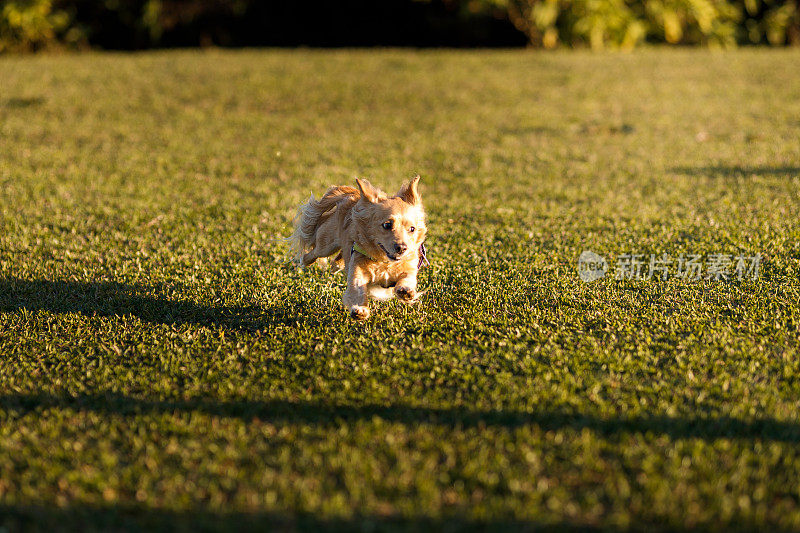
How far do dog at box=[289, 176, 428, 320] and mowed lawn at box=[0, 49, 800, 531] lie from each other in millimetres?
302

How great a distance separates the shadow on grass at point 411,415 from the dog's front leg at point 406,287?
2.98ft

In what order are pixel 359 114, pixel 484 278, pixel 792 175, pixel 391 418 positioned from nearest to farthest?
1. pixel 391 418
2. pixel 484 278
3. pixel 792 175
4. pixel 359 114

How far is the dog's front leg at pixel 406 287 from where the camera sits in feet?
14.2

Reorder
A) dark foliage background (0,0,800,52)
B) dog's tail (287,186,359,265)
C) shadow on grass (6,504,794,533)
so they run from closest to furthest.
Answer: shadow on grass (6,504,794,533) < dog's tail (287,186,359,265) < dark foliage background (0,0,800,52)

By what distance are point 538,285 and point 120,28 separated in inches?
819

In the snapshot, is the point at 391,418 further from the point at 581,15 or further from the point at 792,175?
the point at 581,15

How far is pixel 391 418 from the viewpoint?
3.50m

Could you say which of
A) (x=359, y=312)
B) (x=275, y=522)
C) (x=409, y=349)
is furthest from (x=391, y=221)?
(x=275, y=522)

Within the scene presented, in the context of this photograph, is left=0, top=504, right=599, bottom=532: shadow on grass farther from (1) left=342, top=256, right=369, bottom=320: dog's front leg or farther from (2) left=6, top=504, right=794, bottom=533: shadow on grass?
(1) left=342, top=256, right=369, bottom=320: dog's front leg

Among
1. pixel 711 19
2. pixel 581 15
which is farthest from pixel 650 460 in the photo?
pixel 711 19

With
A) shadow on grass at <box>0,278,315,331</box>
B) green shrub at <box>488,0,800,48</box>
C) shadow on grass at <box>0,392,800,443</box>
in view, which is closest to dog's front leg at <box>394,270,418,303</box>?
shadow on grass at <box>0,278,315,331</box>

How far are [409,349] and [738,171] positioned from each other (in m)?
6.29

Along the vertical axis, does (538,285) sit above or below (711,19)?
below

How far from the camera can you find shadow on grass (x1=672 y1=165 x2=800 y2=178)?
848 centimetres
